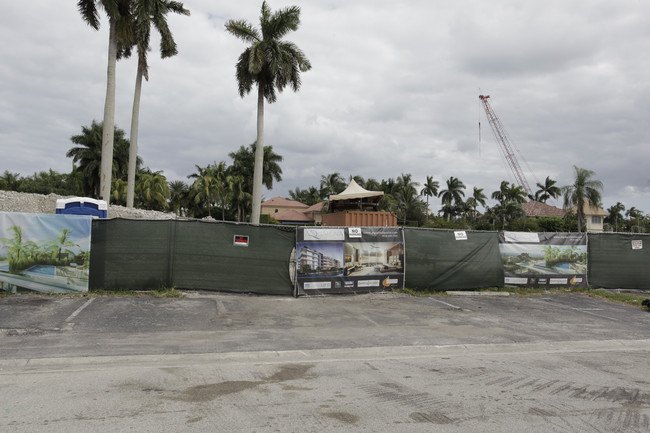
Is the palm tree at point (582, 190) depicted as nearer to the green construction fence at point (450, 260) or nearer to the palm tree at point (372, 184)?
the palm tree at point (372, 184)

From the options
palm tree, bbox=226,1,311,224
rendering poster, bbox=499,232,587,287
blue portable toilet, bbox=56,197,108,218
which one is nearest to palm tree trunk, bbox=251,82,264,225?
palm tree, bbox=226,1,311,224

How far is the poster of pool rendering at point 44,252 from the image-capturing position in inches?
402

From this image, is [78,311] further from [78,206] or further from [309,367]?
[78,206]

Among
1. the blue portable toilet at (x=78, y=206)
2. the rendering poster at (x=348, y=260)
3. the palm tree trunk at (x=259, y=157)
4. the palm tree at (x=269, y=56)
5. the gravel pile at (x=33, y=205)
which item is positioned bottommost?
the rendering poster at (x=348, y=260)

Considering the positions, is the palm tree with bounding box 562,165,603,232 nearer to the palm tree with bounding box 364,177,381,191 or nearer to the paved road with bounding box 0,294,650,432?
the palm tree with bounding box 364,177,381,191

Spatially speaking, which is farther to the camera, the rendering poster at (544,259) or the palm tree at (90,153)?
the palm tree at (90,153)

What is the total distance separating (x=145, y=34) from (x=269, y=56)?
688 centimetres

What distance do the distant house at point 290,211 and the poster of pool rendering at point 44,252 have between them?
208ft

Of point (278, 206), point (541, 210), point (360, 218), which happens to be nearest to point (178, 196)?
point (278, 206)

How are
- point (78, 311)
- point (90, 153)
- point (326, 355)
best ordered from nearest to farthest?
1. point (326, 355)
2. point (78, 311)
3. point (90, 153)

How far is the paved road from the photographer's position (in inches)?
177

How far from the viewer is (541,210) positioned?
9475cm

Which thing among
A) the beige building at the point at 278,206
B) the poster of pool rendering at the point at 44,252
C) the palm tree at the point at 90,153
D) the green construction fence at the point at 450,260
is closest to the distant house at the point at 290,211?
the beige building at the point at 278,206

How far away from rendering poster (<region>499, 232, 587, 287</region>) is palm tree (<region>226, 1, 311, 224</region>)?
16304 millimetres
